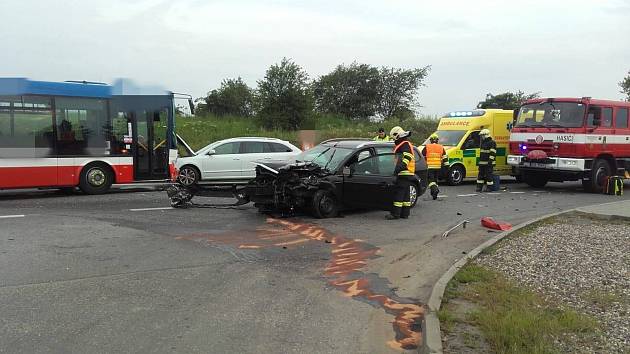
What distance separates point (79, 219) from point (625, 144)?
1634cm

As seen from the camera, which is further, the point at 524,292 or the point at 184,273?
the point at 184,273

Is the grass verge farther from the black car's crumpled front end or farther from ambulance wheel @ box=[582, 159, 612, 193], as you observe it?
ambulance wheel @ box=[582, 159, 612, 193]

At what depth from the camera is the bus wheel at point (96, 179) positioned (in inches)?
563

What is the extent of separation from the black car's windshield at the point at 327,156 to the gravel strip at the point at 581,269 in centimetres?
393

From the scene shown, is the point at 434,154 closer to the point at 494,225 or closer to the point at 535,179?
the point at 535,179

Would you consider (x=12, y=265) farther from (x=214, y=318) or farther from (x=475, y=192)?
(x=475, y=192)

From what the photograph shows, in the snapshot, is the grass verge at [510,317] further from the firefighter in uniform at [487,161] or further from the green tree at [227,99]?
the green tree at [227,99]

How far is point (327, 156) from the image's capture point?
11.6 metres

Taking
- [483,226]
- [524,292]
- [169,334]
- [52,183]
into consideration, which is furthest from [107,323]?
[52,183]

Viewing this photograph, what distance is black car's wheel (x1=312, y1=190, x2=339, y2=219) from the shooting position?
10773 millimetres

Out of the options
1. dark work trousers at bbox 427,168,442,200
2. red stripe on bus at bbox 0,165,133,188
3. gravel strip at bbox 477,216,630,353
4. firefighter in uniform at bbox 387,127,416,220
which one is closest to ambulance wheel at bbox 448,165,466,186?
dark work trousers at bbox 427,168,442,200

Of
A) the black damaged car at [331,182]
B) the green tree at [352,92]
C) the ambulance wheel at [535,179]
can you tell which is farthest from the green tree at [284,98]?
the black damaged car at [331,182]

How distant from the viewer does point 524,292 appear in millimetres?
5664

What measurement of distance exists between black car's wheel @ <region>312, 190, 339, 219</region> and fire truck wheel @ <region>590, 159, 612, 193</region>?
1000 cm
